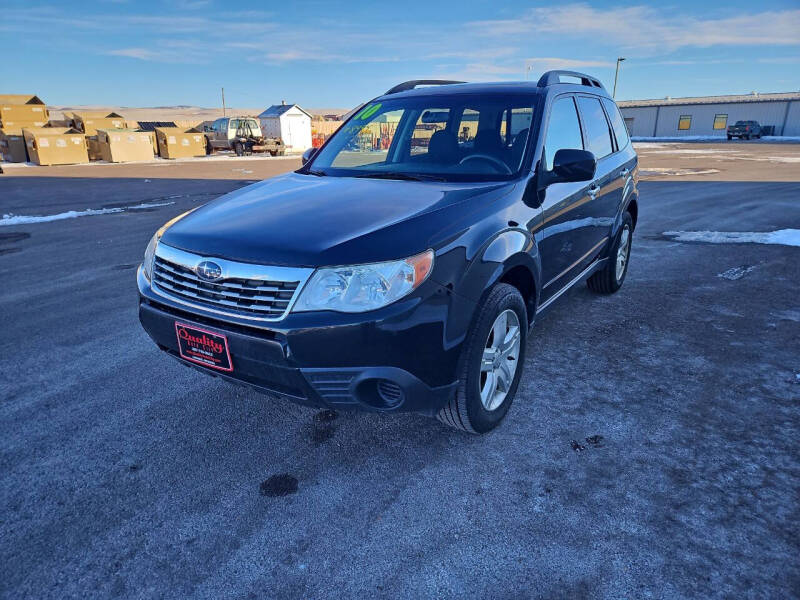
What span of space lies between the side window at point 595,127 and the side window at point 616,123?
23cm

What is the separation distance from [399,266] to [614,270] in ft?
11.4

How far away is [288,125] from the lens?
37.7 m

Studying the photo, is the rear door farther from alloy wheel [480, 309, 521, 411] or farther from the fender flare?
alloy wheel [480, 309, 521, 411]

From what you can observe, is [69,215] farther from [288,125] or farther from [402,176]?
[288,125]

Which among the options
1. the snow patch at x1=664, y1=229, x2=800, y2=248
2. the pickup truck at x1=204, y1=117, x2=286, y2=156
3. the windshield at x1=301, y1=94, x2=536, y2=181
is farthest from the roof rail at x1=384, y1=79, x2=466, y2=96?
the pickup truck at x1=204, y1=117, x2=286, y2=156

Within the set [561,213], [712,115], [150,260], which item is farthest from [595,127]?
[712,115]

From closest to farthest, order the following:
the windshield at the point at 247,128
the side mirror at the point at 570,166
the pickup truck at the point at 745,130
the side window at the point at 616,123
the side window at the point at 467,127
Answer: the side mirror at the point at 570,166
the side window at the point at 467,127
the side window at the point at 616,123
the windshield at the point at 247,128
the pickup truck at the point at 745,130

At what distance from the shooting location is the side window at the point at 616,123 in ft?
15.6

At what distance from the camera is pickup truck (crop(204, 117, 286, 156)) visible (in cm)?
3262

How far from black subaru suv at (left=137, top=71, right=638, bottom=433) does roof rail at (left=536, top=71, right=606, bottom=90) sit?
25mm

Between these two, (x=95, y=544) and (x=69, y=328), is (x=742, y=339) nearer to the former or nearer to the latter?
(x=95, y=544)

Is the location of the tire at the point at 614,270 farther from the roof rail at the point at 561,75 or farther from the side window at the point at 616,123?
the roof rail at the point at 561,75

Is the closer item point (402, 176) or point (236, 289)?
point (236, 289)

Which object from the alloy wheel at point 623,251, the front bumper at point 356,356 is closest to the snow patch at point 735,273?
the alloy wheel at point 623,251
